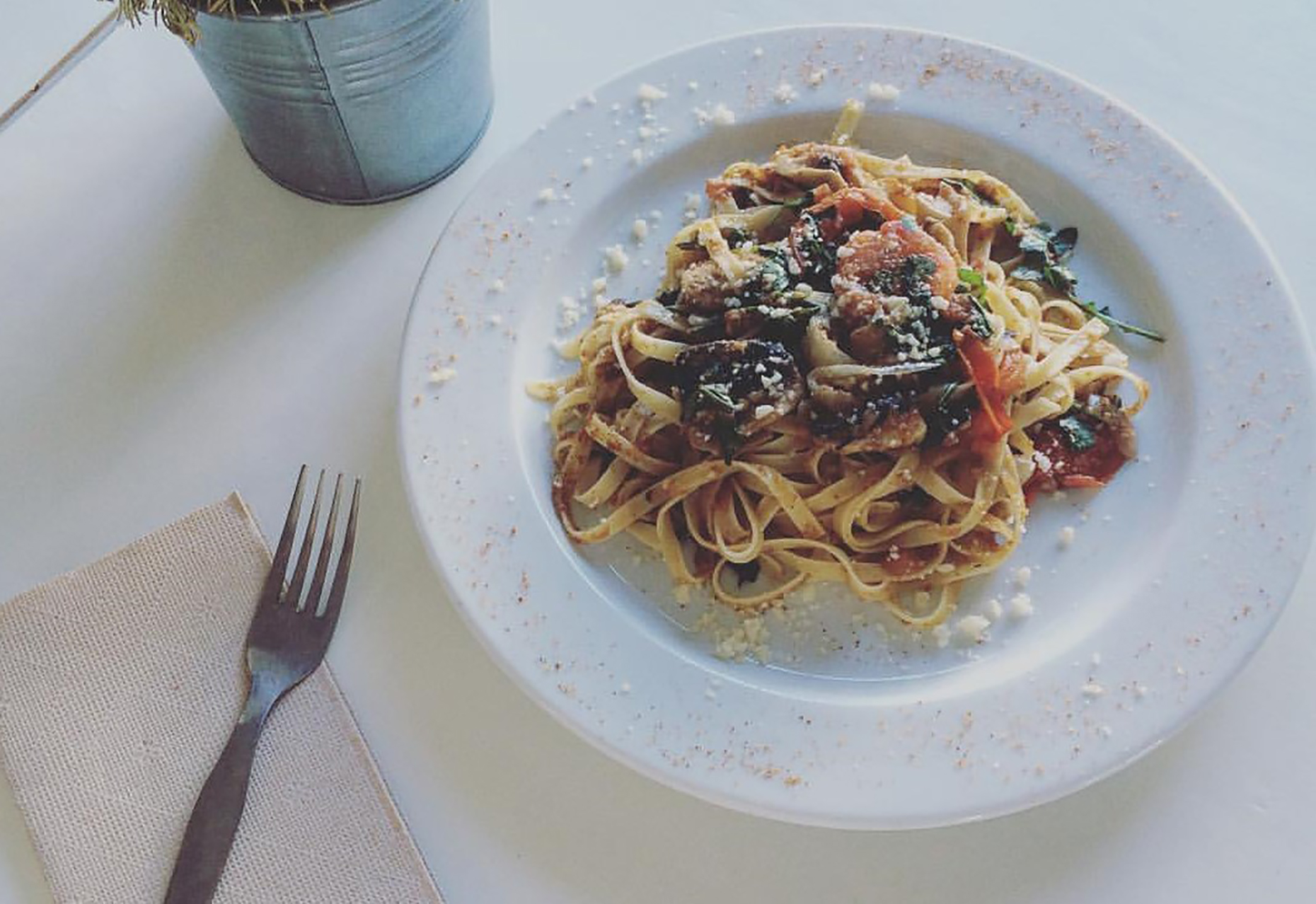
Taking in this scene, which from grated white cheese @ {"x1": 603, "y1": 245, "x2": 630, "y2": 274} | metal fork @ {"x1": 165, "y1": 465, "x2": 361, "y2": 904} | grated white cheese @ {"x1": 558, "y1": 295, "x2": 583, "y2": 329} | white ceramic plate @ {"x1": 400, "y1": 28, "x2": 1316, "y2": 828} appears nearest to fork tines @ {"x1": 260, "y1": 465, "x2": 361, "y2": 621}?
metal fork @ {"x1": 165, "y1": 465, "x2": 361, "y2": 904}

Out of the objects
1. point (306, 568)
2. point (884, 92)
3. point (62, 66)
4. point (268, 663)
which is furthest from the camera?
point (62, 66)

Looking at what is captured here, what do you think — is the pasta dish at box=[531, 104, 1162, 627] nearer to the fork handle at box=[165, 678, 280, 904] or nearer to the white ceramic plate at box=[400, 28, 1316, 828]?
the white ceramic plate at box=[400, 28, 1316, 828]

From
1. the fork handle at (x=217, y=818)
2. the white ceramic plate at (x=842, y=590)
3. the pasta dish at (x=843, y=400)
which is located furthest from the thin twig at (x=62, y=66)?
the fork handle at (x=217, y=818)

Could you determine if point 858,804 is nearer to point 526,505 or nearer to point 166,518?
point 526,505

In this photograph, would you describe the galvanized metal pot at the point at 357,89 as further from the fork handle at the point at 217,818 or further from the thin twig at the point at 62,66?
the fork handle at the point at 217,818

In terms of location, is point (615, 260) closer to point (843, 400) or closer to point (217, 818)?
point (843, 400)

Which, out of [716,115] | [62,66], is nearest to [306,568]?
[716,115]
